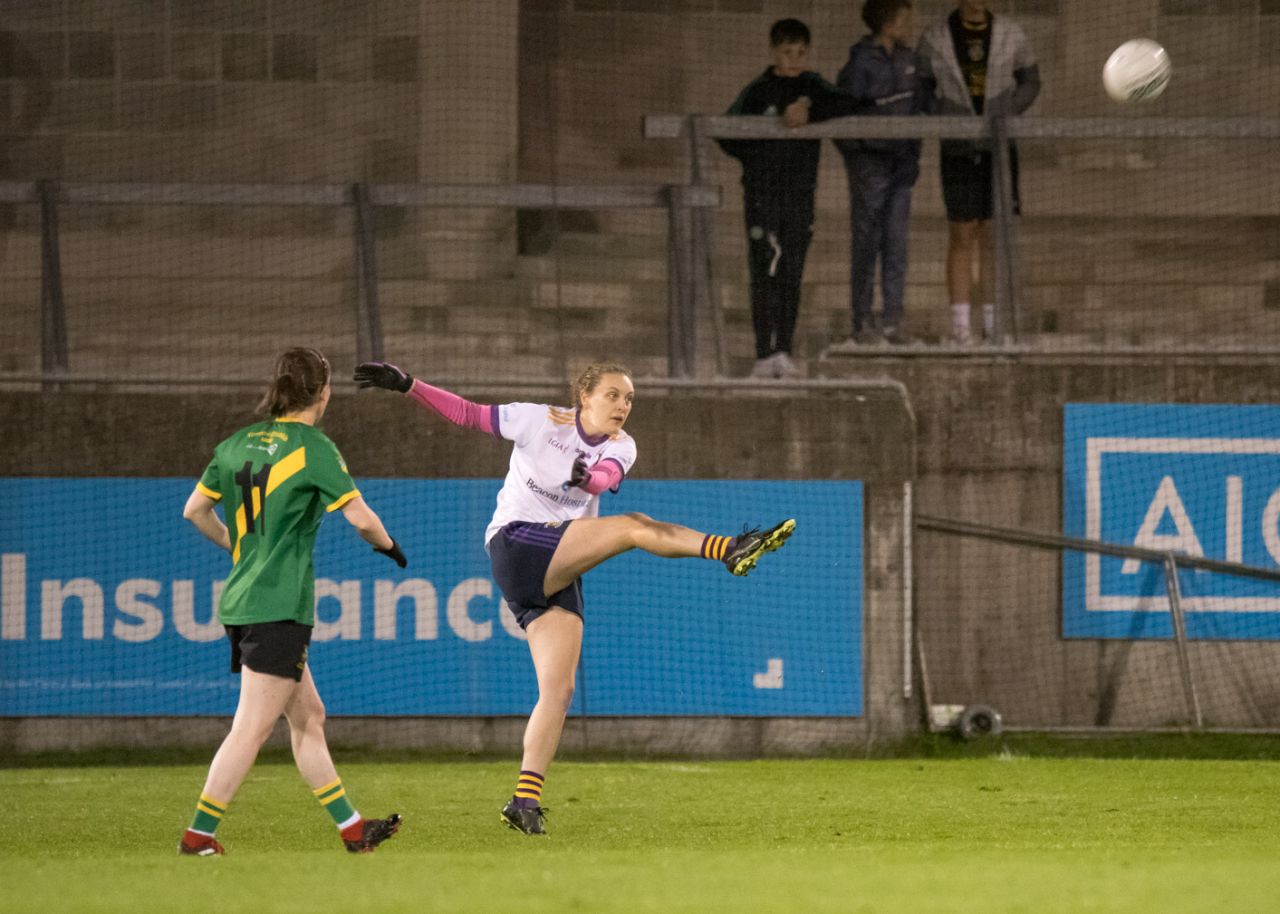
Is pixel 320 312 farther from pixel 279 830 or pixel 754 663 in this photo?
pixel 279 830

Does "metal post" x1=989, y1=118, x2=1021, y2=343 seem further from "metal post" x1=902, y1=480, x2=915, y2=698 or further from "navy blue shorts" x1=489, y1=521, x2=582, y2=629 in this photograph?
"navy blue shorts" x1=489, y1=521, x2=582, y2=629

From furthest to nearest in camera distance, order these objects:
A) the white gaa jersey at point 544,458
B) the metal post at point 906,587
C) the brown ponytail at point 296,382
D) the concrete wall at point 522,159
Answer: the concrete wall at point 522,159 < the metal post at point 906,587 < the white gaa jersey at point 544,458 < the brown ponytail at point 296,382

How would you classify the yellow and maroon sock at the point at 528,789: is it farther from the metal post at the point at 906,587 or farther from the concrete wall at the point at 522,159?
the concrete wall at the point at 522,159

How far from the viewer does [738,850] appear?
7211mm

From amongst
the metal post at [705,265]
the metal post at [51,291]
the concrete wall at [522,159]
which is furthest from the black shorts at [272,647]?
the concrete wall at [522,159]

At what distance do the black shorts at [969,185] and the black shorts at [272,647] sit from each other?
690 centimetres

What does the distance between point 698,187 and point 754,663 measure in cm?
288

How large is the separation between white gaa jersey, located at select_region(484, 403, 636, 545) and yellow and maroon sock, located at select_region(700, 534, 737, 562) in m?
0.58

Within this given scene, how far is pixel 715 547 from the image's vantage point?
7.46 metres

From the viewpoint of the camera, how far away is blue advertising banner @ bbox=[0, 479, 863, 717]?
11.3 meters

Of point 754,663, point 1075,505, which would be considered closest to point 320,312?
point 754,663

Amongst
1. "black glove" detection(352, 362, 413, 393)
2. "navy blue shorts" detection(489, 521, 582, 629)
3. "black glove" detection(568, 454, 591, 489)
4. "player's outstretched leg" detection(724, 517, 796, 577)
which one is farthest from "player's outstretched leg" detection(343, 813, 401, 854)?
"black glove" detection(352, 362, 413, 393)

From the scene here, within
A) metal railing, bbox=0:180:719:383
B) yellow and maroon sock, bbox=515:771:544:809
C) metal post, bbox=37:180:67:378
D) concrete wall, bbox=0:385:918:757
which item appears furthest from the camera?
metal railing, bbox=0:180:719:383

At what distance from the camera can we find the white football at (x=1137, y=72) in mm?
12016
